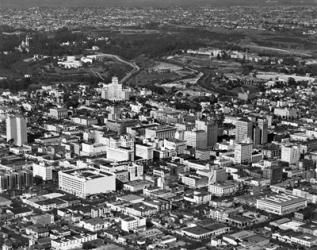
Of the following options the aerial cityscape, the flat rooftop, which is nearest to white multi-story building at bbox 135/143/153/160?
the aerial cityscape

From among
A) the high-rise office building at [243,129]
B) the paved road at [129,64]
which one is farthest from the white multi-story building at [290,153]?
the paved road at [129,64]

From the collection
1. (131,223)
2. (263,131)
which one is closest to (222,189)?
(131,223)

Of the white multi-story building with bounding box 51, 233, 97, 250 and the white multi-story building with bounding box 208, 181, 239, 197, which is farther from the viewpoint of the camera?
the white multi-story building with bounding box 208, 181, 239, 197

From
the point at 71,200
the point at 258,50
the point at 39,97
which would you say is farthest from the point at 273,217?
the point at 258,50

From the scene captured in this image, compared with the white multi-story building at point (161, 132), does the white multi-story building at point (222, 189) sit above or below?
below

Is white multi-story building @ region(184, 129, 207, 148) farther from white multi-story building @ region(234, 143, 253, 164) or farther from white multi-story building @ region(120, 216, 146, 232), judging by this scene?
white multi-story building @ region(120, 216, 146, 232)

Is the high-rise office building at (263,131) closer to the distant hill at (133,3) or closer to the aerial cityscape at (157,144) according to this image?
the aerial cityscape at (157,144)

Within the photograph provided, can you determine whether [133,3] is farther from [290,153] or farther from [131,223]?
[131,223]
